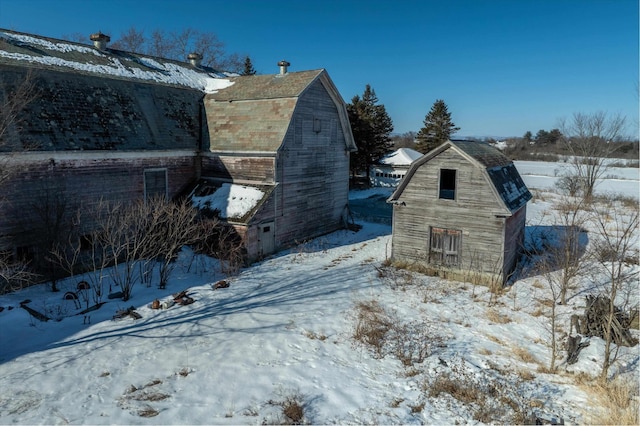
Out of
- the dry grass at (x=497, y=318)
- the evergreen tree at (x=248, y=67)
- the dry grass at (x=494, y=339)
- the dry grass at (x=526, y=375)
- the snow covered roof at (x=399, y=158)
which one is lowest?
the dry grass at (x=526, y=375)

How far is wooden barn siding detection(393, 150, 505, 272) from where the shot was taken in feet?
54.8

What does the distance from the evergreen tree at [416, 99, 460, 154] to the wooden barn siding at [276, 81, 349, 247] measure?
89.1 ft

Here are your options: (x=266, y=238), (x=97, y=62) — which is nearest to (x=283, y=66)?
(x=97, y=62)

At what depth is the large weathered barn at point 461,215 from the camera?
16656 mm

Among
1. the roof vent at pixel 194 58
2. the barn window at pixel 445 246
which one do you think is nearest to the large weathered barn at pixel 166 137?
the roof vent at pixel 194 58

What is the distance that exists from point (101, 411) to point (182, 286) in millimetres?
7683

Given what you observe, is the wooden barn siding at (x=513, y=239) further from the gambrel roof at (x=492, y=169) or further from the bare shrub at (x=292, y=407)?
the bare shrub at (x=292, y=407)

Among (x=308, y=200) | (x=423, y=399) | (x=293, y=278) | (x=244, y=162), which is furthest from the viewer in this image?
(x=308, y=200)

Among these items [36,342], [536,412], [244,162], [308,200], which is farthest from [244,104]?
[536,412]

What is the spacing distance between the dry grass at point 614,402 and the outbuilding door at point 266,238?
45.1ft

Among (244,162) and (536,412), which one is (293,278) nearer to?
(244,162)

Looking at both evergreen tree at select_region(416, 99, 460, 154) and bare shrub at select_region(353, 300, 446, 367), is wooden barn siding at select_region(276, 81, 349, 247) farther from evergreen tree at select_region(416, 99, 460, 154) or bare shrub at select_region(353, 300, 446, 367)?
evergreen tree at select_region(416, 99, 460, 154)

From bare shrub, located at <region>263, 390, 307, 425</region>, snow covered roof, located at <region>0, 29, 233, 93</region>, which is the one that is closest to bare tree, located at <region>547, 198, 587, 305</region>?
bare shrub, located at <region>263, 390, 307, 425</region>

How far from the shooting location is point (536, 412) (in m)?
8.56
